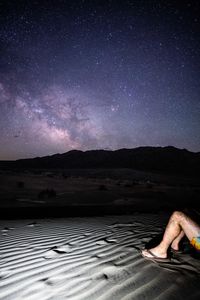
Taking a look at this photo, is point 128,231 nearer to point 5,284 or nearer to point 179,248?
point 179,248

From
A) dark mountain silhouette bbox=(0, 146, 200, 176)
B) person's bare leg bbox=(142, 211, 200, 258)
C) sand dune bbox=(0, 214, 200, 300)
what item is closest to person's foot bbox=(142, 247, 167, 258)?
person's bare leg bbox=(142, 211, 200, 258)

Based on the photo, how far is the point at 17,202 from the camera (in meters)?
10.1

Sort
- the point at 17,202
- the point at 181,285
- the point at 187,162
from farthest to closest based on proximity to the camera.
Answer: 1. the point at 187,162
2. the point at 17,202
3. the point at 181,285

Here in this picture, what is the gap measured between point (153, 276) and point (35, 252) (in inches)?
76.7

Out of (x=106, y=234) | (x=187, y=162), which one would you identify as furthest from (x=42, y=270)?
(x=187, y=162)

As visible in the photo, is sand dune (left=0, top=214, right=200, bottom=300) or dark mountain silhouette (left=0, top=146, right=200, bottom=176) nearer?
sand dune (left=0, top=214, right=200, bottom=300)

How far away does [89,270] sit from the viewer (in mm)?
2785

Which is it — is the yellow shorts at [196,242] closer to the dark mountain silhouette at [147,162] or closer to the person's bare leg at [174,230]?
the person's bare leg at [174,230]

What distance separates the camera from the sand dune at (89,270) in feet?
7.51

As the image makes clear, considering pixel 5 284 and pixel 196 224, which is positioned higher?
pixel 196 224

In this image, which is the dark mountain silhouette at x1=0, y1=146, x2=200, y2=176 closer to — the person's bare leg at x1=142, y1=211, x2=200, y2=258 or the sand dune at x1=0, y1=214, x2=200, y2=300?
the sand dune at x1=0, y1=214, x2=200, y2=300

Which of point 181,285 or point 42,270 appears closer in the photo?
point 181,285

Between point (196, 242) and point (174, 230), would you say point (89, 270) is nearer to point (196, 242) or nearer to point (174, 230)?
point (174, 230)

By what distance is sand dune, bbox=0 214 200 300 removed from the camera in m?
2.29
